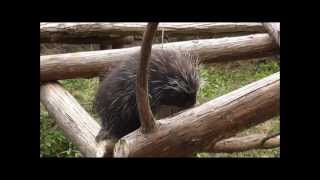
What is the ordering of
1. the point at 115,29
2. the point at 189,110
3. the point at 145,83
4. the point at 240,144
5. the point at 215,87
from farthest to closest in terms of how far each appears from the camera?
1. the point at 115,29
2. the point at 240,144
3. the point at 215,87
4. the point at 189,110
5. the point at 145,83

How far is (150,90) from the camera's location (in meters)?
1.36

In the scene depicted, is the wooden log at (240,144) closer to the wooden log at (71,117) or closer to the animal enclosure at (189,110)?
the animal enclosure at (189,110)

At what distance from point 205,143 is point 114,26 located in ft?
3.17

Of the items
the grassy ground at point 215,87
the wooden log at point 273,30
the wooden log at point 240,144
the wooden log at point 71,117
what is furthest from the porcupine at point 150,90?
the wooden log at point 273,30

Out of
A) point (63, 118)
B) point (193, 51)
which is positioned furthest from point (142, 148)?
point (193, 51)

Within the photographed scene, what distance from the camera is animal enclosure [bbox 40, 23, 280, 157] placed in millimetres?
1235

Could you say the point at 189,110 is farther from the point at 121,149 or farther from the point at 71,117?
the point at 71,117

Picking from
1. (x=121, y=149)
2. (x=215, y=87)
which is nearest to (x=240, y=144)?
(x=215, y=87)

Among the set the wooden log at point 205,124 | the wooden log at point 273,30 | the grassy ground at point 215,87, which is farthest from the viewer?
the wooden log at point 273,30

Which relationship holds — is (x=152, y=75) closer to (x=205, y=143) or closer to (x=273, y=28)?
(x=205, y=143)

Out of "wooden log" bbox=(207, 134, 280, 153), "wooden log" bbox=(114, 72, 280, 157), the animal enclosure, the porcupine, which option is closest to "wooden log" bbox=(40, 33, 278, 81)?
the animal enclosure

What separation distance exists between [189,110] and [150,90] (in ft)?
0.48

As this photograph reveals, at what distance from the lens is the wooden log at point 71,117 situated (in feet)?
4.90

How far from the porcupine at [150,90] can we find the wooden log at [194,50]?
446mm
